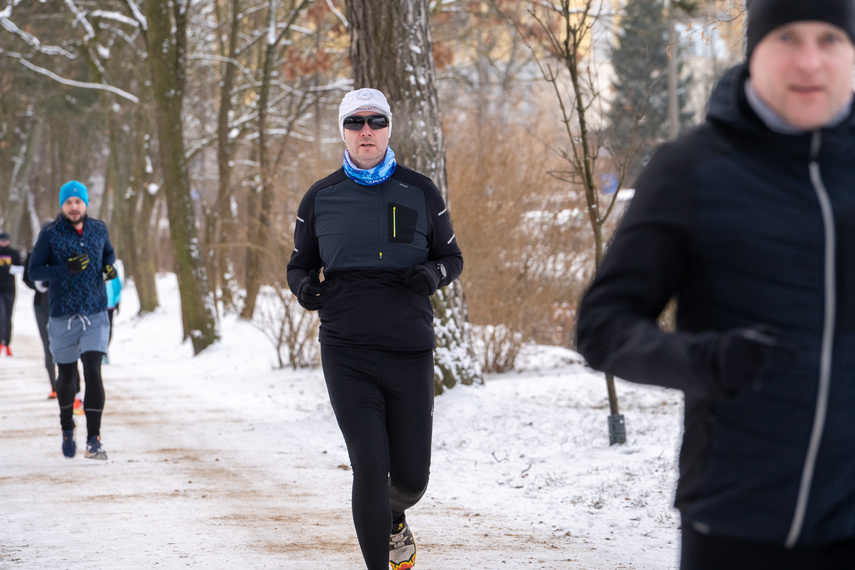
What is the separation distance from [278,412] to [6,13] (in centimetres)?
1335

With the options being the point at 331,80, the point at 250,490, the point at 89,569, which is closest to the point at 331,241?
the point at 89,569

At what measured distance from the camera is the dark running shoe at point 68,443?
7828mm

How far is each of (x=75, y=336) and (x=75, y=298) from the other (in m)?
0.28

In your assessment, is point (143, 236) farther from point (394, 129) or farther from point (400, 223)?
point (400, 223)

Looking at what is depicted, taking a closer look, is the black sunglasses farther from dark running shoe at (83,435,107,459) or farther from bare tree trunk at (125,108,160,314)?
bare tree trunk at (125,108,160,314)

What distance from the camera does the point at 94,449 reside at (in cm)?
780

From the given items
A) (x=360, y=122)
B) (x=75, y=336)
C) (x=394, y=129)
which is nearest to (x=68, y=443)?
(x=75, y=336)

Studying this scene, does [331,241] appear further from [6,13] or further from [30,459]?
[6,13]

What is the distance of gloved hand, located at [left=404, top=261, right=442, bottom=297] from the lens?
419cm

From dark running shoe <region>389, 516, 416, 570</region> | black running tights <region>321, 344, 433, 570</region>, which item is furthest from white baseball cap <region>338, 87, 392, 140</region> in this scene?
dark running shoe <region>389, 516, 416, 570</region>

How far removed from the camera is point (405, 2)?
929 cm

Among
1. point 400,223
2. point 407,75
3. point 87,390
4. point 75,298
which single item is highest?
point 407,75

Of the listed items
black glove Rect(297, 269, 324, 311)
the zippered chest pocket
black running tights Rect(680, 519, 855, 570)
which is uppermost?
the zippered chest pocket

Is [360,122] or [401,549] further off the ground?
[360,122]
